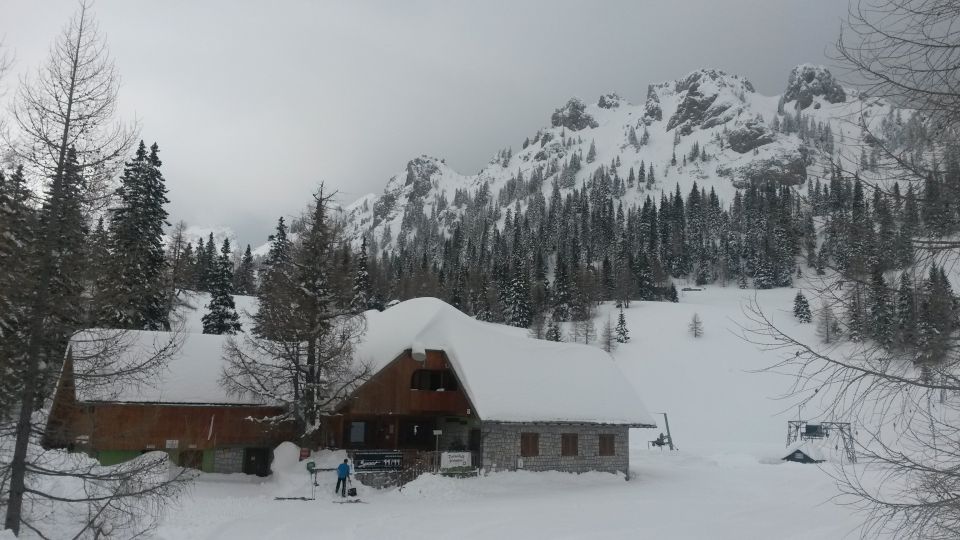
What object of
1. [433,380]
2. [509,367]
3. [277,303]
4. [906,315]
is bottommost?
[433,380]

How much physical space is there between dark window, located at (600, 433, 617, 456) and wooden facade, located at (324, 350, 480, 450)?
6.73m

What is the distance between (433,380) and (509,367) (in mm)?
3933

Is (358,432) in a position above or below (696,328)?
below

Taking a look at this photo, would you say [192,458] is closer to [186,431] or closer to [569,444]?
[186,431]

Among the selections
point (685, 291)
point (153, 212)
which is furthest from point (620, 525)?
point (685, 291)

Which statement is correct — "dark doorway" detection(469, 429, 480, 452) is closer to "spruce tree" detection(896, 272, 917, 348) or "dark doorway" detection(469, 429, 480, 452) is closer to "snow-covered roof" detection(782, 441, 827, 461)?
"snow-covered roof" detection(782, 441, 827, 461)

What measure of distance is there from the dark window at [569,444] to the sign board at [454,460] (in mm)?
5350

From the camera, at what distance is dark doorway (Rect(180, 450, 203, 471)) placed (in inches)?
1041

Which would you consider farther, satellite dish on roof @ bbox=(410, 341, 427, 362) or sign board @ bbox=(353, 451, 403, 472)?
satellite dish on roof @ bbox=(410, 341, 427, 362)

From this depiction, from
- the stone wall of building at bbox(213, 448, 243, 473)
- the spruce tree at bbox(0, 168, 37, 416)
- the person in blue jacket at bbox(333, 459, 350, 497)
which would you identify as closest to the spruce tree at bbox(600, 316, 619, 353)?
the stone wall of building at bbox(213, 448, 243, 473)

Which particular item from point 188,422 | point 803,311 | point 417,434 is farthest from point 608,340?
point 188,422

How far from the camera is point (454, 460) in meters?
26.6

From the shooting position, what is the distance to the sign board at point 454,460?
1035 inches

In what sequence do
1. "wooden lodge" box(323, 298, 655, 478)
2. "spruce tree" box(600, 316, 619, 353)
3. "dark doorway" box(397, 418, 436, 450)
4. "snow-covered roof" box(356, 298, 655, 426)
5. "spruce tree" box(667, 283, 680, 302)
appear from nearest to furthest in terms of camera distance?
"wooden lodge" box(323, 298, 655, 478) → "snow-covered roof" box(356, 298, 655, 426) → "dark doorway" box(397, 418, 436, 450) → "spruce tree" box(600, 316, 619, 353) → "spruce tree" box(667, 283, 680, 302)
